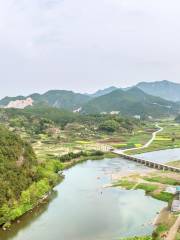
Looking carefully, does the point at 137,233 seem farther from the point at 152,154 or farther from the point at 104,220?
the point at 152,154

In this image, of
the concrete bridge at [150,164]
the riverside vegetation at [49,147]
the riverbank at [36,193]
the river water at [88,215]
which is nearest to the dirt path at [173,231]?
the river water at [88,215]

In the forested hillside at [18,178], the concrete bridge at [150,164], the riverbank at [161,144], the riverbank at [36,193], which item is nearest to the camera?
the riverbank at [36,193]

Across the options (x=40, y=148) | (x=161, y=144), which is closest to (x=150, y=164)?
(x=161, y=144)

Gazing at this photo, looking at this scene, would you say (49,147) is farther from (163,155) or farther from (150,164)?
(150,164)

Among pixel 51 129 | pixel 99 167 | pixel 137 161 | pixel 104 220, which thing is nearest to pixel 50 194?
pixel 104 220

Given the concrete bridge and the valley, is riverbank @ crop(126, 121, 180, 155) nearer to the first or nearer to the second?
the valley

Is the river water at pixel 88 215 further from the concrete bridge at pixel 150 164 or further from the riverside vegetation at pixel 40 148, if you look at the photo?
the concrete bridge at pixel 150 164
